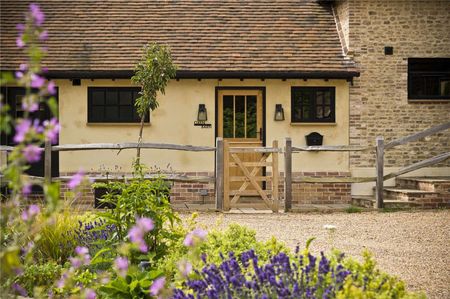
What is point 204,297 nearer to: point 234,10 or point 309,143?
point 309,143

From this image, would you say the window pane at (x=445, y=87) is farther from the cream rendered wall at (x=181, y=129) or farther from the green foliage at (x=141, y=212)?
the green foliage at (x=141, y=212)

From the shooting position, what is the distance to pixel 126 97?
17281 millimetres

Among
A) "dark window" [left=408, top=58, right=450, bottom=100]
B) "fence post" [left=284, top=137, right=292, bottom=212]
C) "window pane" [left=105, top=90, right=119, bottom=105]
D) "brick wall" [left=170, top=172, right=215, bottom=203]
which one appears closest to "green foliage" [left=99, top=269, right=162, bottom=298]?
"fence post" [left=284, top=137, right=292, bottom=212]

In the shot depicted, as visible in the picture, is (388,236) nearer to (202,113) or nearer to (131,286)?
(131,286)

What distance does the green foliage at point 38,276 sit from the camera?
6.74 m

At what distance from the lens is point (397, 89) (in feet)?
57.2

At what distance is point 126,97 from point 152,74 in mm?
1988

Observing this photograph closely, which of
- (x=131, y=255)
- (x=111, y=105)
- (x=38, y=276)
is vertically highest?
(x=111, y=105)

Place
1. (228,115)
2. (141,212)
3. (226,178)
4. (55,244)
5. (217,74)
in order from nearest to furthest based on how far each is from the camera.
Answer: (141,212), (55,244), (226,178), (217,74), (228,115)

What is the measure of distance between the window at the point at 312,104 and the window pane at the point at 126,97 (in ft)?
12.1

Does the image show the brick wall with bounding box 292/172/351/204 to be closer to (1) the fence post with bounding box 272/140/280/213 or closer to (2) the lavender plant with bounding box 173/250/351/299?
(1) the fence post with bounding box 272/140/280/213

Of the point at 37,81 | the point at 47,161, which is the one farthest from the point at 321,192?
the point at 37,81

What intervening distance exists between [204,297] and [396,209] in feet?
35.6

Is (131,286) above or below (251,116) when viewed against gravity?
below
